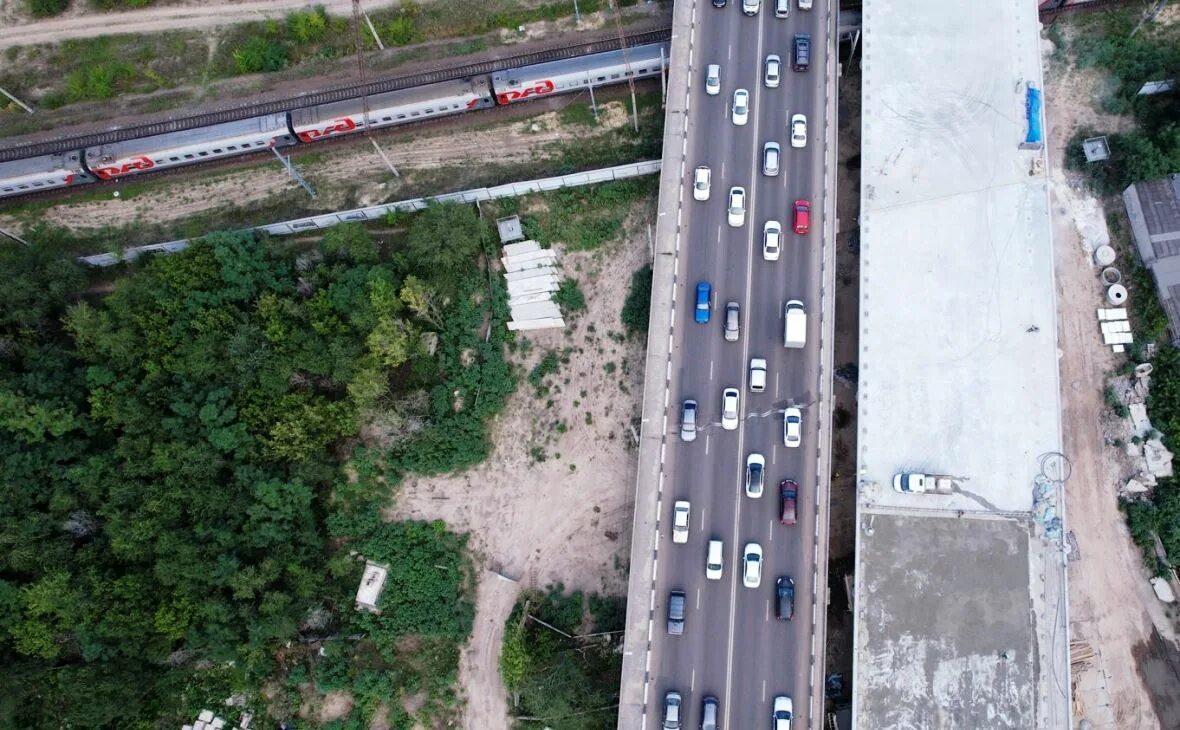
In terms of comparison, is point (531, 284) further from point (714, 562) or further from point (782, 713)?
point (782, 713)

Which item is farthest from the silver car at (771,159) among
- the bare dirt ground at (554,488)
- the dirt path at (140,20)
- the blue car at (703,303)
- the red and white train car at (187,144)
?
the dirt path at (140,20)

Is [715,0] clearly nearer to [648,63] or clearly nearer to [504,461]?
[648,63]

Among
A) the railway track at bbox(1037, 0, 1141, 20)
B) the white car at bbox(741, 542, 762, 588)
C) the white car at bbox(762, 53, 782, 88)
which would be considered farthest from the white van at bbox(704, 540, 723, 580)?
the railway track at bbox(1037, 0, 1141, 20)

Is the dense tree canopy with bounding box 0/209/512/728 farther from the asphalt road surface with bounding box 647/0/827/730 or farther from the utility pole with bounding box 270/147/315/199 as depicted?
the asphalt road surface with bounding box 647/0/827/730

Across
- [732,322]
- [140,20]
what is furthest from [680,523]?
[140,20]

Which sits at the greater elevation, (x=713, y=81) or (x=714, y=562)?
(x=713, y=81)

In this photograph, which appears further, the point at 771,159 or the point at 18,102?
the point at 18,102

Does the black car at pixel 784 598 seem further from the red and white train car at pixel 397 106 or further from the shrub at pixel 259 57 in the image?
the shrub at pixel 259 57
